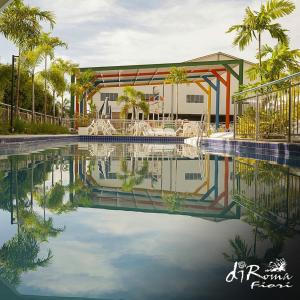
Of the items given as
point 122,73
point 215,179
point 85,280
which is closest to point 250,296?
point 85,280

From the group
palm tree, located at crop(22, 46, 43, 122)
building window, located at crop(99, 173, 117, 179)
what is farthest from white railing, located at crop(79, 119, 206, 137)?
building window, located at crop(99, 173, 117, 179)

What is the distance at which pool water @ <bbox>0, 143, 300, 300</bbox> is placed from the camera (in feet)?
3.98

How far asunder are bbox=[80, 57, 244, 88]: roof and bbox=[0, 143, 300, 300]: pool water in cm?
1638

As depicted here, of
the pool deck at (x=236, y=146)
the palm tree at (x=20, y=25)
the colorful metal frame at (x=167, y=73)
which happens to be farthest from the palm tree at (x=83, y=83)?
the pool deck at (x=236, y=146)

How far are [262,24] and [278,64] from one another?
130 centimetres

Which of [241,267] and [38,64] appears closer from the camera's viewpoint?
[241,267]

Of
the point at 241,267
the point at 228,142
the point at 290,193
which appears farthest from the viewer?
the point at 228,142

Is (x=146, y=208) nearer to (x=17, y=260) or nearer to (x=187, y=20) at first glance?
(x=17, y=260)

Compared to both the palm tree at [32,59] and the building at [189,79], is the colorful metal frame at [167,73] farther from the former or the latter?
the palm tree at [32,59]

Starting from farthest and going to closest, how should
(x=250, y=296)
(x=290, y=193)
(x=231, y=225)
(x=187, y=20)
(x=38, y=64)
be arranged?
(x=38, y=64)
(x=187, y=20)
(x=290, y=193)
(x=231, y=225)
(x=250, y=296)

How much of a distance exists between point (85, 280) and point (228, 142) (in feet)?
33.2

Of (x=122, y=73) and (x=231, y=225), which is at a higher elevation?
(x=122, y=73)

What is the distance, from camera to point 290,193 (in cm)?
305

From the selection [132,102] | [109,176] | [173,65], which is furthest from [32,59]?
[109,176]
